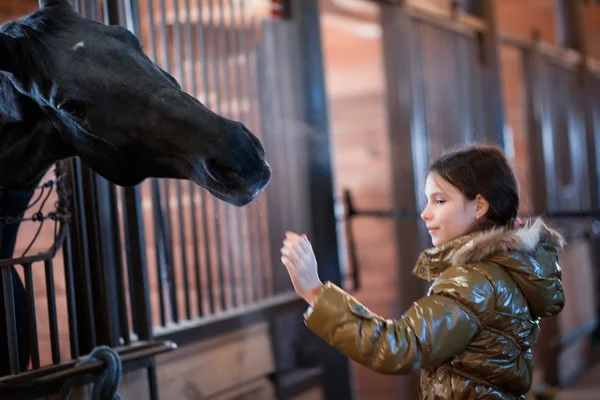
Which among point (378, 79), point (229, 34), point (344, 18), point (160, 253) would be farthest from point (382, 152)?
point (160, 253)

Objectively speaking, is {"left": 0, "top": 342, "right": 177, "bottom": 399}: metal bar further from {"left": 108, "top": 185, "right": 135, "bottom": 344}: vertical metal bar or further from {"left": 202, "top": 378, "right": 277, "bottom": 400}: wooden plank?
{"left": 202, "top": 378, "right": 277, "bottom": 400}: wooden plank

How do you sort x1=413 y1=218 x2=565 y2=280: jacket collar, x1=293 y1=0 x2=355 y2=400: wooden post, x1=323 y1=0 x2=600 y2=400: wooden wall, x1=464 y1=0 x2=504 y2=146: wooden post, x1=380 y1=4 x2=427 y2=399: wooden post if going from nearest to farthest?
x1=413 y1=218 x2=565 y2=280: jacket collar → x1=293 y1=0 x2=355 y2=400: wooden post → x1=380 y1=4 x2=427 y2=399: wooden post → x1=464 y1=0 x2=504 y2=146: wooden post → x1=323 y1=0 x2=600 y2=400: wooden wall

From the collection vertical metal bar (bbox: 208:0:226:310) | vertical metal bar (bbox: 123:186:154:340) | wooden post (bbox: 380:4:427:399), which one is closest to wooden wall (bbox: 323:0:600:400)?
wooden post (bbox: 380:4:427:399)

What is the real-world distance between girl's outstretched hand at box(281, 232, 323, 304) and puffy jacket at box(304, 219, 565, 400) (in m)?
0.02

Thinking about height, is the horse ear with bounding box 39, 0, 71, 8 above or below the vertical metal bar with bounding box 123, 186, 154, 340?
above

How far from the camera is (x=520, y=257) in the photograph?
46.3 inches

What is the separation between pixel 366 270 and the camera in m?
4.00

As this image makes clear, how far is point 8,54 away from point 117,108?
0.17 meters

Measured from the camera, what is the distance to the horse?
98cm

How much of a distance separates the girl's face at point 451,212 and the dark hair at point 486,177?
0.01 m

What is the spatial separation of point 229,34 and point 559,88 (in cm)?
322

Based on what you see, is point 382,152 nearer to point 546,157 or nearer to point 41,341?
point 546,157

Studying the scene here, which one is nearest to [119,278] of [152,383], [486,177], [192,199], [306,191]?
[152,383]

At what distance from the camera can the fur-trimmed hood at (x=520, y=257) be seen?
1.17 m
